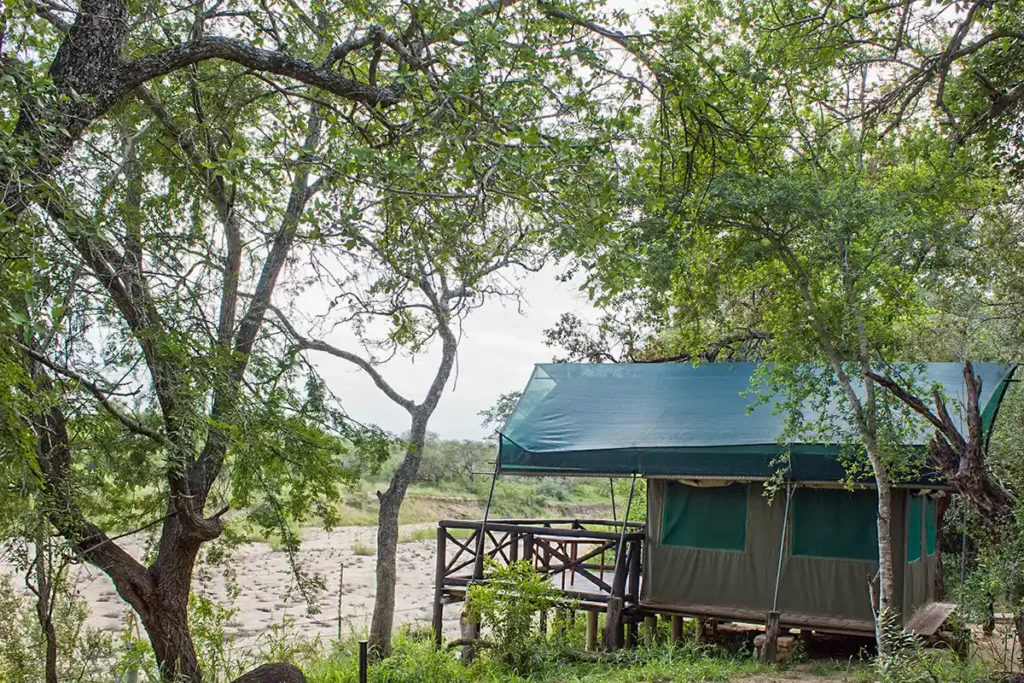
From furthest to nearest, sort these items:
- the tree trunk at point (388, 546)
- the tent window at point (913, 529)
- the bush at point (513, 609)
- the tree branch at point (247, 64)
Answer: the tree trunk at point (388, 546) < the tent window at point (913, 529) < the bush at point (513, 609) < the tree branch at point (247, 64)

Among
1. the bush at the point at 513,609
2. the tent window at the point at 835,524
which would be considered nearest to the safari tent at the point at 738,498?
the tent window at the point at 835,524

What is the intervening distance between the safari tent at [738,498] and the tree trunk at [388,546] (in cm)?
326

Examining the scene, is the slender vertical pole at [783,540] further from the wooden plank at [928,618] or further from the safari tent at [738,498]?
the wooden plank at [928,618]

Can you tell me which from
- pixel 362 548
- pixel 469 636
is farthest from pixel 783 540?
pixel 362 548

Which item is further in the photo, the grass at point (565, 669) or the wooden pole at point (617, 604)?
the wooden pole at point (617, 604)

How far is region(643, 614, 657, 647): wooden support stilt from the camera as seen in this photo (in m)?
9.67

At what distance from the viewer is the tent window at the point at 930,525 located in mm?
10898

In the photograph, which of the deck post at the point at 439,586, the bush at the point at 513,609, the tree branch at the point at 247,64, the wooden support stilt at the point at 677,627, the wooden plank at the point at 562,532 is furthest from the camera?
the deck post at the point at 439,586

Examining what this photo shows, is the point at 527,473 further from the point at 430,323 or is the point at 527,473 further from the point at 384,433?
the point at 384,433

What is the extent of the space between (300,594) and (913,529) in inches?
437

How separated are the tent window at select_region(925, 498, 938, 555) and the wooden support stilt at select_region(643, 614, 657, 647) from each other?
3367 mm

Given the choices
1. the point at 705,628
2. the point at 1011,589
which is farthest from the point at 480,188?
the point at 705,628

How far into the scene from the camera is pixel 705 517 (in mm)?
10070

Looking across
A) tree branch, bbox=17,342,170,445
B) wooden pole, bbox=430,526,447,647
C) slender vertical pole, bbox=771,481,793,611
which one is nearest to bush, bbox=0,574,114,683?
tree branch, bbox=17,342,170,445
